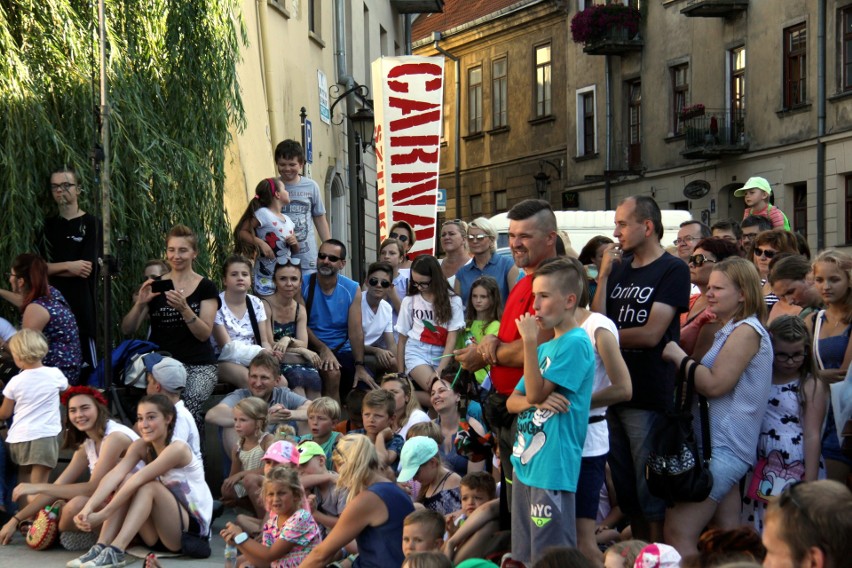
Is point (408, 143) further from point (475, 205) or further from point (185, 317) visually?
point (475, 205)

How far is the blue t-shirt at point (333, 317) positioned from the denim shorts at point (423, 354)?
0.90 meters

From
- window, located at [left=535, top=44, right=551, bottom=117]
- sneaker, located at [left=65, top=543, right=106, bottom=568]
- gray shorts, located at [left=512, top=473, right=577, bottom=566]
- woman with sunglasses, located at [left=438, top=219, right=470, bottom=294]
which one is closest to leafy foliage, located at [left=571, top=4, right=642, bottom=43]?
window, located at [left=535, top=44, right=551, bottom=117]

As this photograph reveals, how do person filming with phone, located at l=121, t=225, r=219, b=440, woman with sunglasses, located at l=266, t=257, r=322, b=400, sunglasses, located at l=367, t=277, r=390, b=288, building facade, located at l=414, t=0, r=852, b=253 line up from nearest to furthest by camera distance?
person filming with phone, located at l=121, t=225, r=219, b=440 < woman with sunglasses, located at l=266, t=257, r=322, b=400 < sunglasses, located at l=367, t=277, r=390, b=288 < building facade, located at l=414, t=0, r=852, b=253

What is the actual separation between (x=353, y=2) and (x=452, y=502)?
61.6 ft

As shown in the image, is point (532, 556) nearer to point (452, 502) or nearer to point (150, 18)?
point (452, 502)

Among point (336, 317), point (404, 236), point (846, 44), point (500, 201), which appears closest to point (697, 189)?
point (846, 44)

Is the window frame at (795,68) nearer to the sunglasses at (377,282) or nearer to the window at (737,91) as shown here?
the window at (737,91)

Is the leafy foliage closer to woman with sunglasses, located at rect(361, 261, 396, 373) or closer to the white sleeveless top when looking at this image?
woman with sunglasses, located at rect(361, 261, 396, 373)

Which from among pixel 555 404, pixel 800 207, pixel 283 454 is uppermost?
pixel 800 207

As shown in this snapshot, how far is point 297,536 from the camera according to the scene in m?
6.94

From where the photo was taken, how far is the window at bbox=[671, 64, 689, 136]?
3515 cm

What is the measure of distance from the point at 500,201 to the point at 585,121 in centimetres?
541

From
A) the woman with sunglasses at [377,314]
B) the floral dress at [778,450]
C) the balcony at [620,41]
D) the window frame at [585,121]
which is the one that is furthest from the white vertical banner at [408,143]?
the window frame at [585,121]

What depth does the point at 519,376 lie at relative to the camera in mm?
5918
